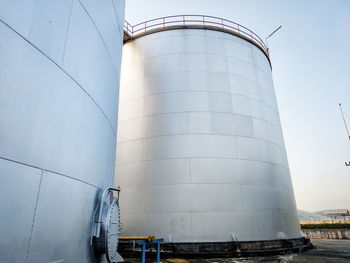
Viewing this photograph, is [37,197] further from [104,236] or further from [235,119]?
[235,119]

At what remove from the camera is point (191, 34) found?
505 inches

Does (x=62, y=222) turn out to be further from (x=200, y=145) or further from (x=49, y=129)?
(x=200, y=145)

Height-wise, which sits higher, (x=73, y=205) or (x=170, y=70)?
(x=170, y=70)

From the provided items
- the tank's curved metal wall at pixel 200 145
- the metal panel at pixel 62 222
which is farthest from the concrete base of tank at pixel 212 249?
the metal panel at pixel 62 222

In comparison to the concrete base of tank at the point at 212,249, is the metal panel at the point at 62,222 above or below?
above

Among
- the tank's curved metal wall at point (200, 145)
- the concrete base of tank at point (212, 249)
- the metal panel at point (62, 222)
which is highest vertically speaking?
the tank's curved metal wall at point (200, 145)

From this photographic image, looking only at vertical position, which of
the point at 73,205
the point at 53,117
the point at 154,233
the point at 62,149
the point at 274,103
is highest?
the point at 274,103

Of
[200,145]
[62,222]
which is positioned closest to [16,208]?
[62,222]

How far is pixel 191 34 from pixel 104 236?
38.0ft

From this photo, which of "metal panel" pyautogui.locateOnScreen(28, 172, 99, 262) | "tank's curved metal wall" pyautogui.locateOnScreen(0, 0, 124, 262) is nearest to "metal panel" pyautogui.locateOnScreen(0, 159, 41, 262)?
"tank's curved metal wall" pyautogui.locateOnScreen(0, 0, 124, 262)

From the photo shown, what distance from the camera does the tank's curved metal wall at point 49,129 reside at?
256 cm

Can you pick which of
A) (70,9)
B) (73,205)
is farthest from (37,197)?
(70,9)

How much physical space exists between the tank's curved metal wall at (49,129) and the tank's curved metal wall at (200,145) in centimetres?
576

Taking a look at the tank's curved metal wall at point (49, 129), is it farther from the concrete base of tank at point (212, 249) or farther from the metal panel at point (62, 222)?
the concrete base of tank at point (212, 249)
